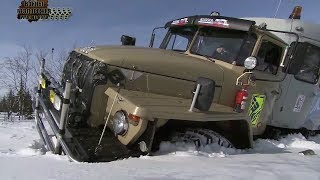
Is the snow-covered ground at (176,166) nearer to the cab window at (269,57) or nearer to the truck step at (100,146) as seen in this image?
the truck step at (100,146)

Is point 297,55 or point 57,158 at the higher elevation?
point 297,55

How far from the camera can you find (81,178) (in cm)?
383

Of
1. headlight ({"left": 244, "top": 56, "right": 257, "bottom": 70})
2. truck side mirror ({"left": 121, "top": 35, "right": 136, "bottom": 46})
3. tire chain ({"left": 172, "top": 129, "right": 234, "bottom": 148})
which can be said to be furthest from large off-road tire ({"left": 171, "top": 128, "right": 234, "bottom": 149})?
truck side mirror ({"left": 121, "top": 35, "right": 136, "bottom": 46})

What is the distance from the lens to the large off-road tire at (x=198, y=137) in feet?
18.5

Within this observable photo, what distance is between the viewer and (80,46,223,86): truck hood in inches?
A: 226

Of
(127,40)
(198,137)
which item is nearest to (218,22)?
(127,40)

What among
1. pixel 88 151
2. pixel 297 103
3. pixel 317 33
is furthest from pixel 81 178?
pixel 317 33

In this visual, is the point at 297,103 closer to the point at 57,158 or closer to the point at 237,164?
the point at 237,164

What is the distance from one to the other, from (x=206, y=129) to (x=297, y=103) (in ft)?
9.79

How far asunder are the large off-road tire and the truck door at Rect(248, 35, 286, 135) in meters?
1.26

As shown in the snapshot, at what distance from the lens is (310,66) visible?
8117 millimetres

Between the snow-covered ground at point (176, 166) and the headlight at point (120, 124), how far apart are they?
0.38 meters

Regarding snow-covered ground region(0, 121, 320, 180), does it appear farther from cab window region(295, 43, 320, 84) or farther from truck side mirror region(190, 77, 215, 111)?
cab window region(295, 43, 320, 84)

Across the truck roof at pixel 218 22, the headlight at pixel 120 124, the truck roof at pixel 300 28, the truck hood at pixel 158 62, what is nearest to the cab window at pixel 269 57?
the truck roof at pixel 218 22
